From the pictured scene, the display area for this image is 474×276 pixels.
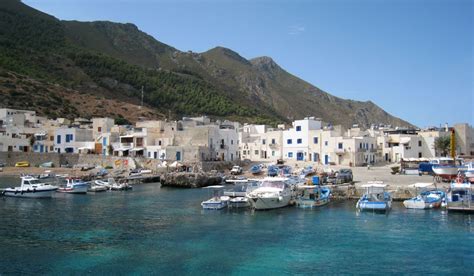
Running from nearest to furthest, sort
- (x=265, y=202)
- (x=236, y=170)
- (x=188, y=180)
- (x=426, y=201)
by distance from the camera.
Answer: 1. (x=265, y=202)
2. (x=426, y=201)
3. (x=188, y=180)
4. (x=236, y=170)

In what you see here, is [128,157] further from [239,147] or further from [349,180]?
[349,180]

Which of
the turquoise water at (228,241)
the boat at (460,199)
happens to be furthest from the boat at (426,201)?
the turquoise water at (228,241)

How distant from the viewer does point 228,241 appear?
2634cm

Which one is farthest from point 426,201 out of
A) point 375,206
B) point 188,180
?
point 188,180

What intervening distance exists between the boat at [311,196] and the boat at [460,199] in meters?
10.4

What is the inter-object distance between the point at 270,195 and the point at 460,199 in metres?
15.3

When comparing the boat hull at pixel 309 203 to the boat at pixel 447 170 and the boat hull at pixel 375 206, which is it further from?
the boat at pixel 447 170

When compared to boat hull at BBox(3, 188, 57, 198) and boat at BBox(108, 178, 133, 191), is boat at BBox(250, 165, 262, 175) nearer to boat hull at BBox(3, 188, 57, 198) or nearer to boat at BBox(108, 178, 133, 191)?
boat at BBox(108, 178, 133, 191)

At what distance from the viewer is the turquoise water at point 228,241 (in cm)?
2133

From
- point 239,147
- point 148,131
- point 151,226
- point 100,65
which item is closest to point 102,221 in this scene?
point 151,226

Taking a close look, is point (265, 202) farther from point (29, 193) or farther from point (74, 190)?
point (29, 193)

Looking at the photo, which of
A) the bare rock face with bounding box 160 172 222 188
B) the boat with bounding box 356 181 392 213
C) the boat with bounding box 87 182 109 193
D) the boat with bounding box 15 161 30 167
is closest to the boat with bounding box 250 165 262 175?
the bare rock face with bounding box 160 172 222 188

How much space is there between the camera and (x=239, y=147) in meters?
83.1

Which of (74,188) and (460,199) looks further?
(74,188)
